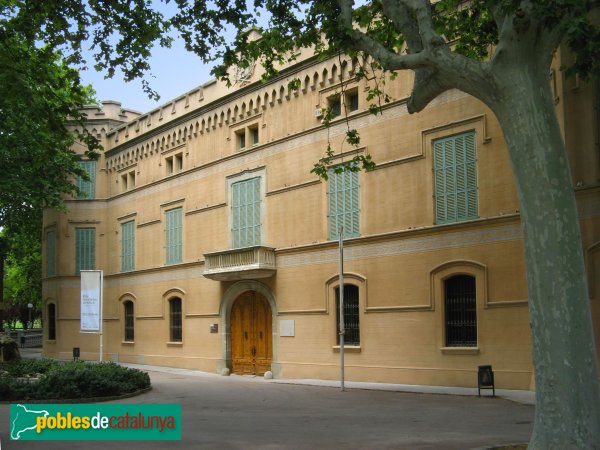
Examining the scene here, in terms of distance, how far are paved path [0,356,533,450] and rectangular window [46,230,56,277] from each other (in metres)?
18.6

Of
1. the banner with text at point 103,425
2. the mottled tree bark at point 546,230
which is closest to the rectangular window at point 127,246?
the banner with text at point 103,425

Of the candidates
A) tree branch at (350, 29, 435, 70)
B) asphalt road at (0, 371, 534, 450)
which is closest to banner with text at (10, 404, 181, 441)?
asphalt road at (0, 371, 534, 450)

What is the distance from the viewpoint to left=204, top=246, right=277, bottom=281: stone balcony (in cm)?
2455

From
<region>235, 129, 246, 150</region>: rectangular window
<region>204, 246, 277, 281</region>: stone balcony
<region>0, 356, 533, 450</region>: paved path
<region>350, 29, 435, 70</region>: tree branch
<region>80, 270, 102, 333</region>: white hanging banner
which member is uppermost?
<region>235, 129, 246, 150</region>: rectangular window

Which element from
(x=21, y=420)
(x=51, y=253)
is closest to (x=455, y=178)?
(x=21, y=420)

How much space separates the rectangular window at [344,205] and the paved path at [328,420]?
5.21 m

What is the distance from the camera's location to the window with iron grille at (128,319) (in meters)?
33.6

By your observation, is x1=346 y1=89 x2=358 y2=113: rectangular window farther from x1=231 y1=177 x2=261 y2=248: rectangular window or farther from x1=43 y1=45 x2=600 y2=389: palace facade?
x1=231 y1=177 x2=261 y2=248: rectangular window

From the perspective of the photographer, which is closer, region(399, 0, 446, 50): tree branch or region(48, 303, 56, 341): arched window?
region(399, 0, 446, 50): tree branch

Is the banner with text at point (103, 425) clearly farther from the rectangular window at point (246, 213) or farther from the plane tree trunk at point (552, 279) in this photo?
the rectangular window at point (246, 213)

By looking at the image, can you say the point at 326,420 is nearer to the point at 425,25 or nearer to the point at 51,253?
the point at 425,25

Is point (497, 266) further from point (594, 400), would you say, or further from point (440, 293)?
point (594, 400)

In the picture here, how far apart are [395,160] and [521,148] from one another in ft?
41.6

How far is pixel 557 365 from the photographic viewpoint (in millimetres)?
8336
